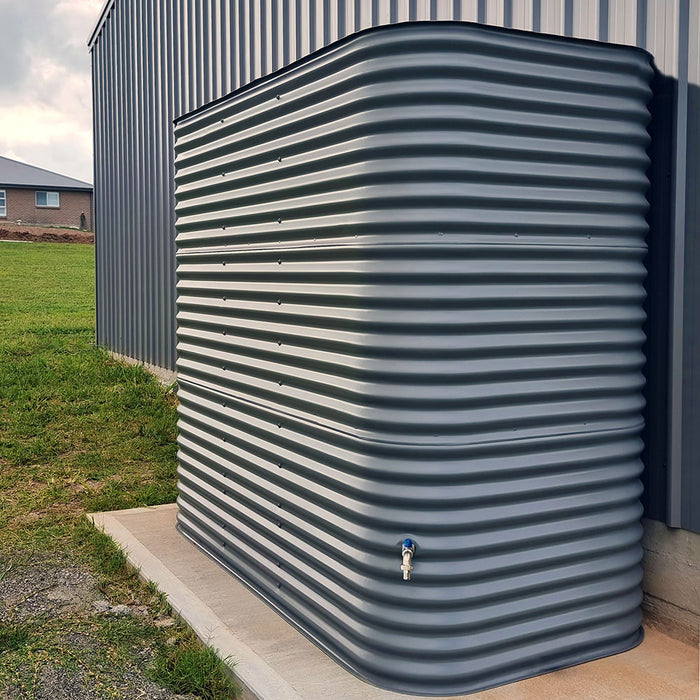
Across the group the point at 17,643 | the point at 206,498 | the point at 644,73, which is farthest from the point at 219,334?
the point at 644,73

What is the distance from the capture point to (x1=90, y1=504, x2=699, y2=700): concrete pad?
3408mm

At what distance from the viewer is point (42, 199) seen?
4609 cm

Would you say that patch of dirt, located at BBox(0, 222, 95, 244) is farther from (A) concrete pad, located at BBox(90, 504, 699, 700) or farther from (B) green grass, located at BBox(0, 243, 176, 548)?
(A) concrete pad, located at BBox(90, 504, 699, 700)

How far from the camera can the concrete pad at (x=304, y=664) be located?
3408 mm

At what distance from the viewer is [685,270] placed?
12.2ft

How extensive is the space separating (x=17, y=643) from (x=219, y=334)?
1874 millimetres

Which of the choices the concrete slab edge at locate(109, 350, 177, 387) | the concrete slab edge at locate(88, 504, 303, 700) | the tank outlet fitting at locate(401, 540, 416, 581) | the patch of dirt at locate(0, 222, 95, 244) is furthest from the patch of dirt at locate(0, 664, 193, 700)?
the patch of dirt at locate(0, 222, 95, 244)

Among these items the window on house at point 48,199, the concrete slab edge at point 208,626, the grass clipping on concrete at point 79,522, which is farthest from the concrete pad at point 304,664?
the window on house at point 48,199

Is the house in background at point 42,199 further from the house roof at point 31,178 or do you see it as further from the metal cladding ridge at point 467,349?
the metal cladding ridge at point 467,349

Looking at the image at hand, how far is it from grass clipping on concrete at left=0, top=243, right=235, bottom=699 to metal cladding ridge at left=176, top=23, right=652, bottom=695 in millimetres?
789

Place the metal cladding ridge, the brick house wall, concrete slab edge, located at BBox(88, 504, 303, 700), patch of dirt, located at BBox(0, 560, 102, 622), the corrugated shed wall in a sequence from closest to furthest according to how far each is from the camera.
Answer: the metal cladding ridge, concrete slab edge, located at BBox(88, 504, 303, 700), the corrugated shed wall, patch of dirt, located at BBox(0, 560, 102, 622), the brick house wall

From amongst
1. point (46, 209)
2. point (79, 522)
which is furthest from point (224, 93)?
point (46, 209)

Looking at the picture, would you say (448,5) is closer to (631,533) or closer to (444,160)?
(444,160)

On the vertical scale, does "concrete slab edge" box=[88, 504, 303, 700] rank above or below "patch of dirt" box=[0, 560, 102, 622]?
above
